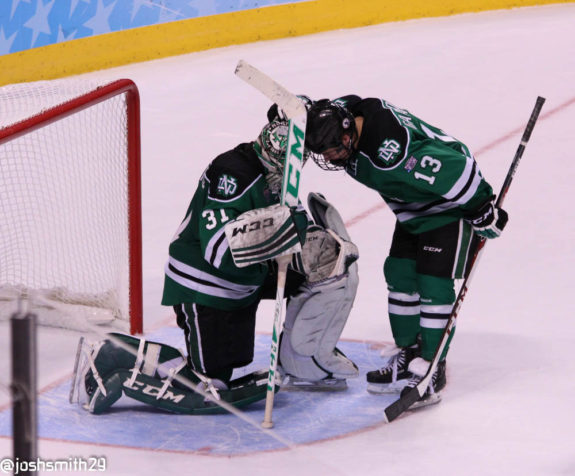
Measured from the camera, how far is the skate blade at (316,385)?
312cm

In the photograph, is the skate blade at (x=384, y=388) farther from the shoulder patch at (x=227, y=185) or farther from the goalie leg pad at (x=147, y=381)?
the shoulder patch at (x=227, y=185)

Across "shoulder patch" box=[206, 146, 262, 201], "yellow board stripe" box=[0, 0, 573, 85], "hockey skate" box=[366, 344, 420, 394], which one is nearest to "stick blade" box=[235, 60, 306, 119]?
"shoulder patch" box=[206, 146, 262, 201]

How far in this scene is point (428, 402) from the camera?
300cm

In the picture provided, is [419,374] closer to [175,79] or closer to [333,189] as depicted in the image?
[333,189]

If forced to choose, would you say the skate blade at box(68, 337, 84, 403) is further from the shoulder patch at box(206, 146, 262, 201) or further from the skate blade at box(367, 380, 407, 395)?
the skate blade at box(367, 380, 407, 395)

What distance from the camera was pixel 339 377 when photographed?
3.12 metres

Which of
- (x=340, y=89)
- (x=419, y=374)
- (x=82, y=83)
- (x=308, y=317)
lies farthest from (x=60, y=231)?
(x=340, y=89)

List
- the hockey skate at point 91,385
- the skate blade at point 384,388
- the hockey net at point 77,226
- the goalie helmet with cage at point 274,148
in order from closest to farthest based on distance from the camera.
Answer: the goalie helmet with cage at point 274,148 < the hockey skate at point 91,385 < the skate blade at point 384,388 < the hockey net at point 77,226

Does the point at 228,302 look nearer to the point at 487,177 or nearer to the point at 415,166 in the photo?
the point at 415,166

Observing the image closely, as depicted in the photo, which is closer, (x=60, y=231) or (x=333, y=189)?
(x=60, y=231)

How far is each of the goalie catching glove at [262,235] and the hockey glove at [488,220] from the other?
542mm

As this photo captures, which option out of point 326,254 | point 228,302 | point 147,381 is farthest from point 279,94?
point 147,381

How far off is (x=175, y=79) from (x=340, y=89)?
1115 millimetres

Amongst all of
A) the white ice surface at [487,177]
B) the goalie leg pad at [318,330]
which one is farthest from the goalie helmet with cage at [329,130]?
the white ice surface at [487,177]
